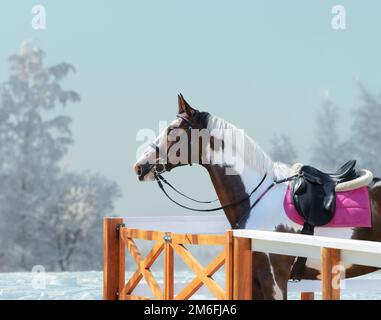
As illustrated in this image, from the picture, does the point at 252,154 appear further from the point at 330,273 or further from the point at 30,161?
the point at 30,161

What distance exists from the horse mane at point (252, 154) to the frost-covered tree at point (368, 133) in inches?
499

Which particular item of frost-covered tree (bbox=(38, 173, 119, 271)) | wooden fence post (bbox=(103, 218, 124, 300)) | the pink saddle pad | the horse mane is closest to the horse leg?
the pink saddle pad

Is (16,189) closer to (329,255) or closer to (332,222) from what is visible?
(332,222)

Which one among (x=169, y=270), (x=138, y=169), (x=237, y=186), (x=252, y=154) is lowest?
(x=169, y=270)

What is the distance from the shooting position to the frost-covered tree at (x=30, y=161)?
52.7 feet

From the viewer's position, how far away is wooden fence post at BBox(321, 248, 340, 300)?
127 inches

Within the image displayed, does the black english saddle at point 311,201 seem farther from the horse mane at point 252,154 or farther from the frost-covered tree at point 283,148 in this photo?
the frost-covered tree at point 283,148

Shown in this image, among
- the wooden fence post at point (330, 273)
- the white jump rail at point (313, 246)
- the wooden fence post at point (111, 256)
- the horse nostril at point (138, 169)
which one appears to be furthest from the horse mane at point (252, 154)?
the wooden fence post at point (330, 273)

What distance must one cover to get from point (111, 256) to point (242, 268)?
225 centimetres

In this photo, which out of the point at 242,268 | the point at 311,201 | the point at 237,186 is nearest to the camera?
the point at 242,268

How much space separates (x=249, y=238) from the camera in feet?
12.8

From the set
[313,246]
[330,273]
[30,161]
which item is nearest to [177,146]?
[313,246]

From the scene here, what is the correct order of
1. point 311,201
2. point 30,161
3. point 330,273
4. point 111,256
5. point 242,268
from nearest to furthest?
point 330,273 < point 242,268 < point 311,201 < point 111,256 < point 30,161

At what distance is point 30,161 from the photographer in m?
16.2
